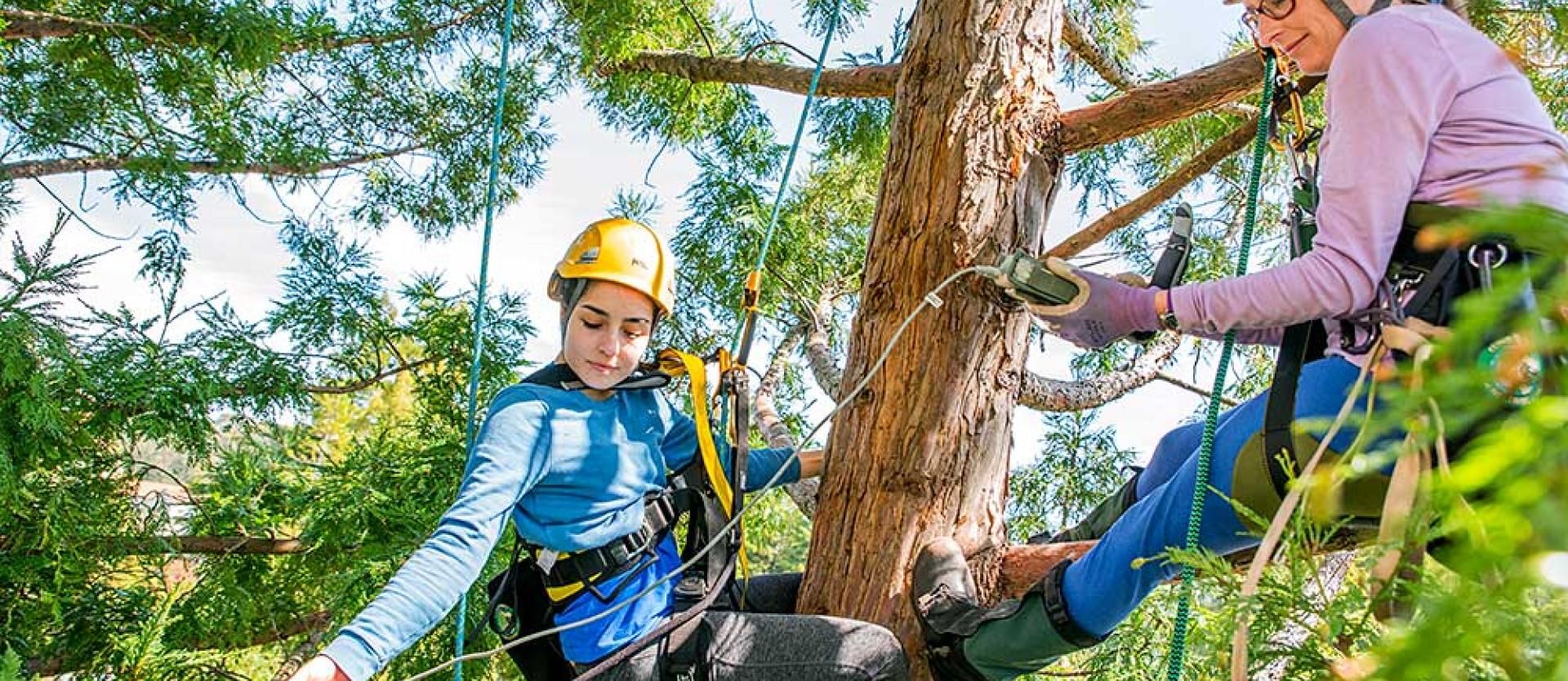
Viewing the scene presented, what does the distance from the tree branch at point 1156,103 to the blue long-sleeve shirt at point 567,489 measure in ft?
3.46

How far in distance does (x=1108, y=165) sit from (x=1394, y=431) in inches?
136

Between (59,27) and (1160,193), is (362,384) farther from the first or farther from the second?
(1160,193)

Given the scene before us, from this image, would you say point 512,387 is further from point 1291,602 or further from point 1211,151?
point 1211,151

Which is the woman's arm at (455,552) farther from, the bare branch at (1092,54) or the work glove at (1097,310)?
the bare branch at (1092,54)

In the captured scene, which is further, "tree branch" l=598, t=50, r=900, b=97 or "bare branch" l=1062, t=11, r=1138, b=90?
"bare branch" l=1062, t=11, r=1138, b=90

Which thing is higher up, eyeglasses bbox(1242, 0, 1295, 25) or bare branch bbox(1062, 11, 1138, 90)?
bare branch bbox(1062, 11, 1138, 90)

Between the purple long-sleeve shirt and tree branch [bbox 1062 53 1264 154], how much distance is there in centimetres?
85

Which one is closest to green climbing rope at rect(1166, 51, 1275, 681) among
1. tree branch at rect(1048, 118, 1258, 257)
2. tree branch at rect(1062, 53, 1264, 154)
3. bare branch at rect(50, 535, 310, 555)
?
tree branch at rect(1062, 53, 1264, 154)

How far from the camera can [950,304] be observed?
8.16 ft

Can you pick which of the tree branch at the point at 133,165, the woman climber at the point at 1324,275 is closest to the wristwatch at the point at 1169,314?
the woman climber at the point at 1324,275

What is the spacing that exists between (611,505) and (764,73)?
188 centimetres

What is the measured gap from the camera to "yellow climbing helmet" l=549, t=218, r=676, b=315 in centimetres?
241

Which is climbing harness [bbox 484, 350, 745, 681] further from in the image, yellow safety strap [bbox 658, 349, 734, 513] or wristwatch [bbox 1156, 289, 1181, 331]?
wristwatch [bbox 1156, 289, 1181, 331]

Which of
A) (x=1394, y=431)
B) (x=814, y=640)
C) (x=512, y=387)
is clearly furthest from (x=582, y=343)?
(x=1394, y=431)
